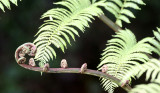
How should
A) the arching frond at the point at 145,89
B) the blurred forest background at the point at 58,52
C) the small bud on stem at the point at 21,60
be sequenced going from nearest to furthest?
the arching frond at the point at 145,89 → the small bud on stem at the point at 21,60 → the blurred forest background at the point at 58,52

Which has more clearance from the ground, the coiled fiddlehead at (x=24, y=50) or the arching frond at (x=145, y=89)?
the coiled fiddlehead at (x=24, y=50)

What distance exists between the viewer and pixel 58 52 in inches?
128

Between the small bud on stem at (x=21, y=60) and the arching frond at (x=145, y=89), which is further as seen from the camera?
the small bud on stem at (x=21, y=60)

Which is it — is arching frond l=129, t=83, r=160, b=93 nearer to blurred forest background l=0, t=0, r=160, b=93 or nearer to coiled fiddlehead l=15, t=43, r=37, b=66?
coiled fiddlehead l=15, t=43, r=37, b=66

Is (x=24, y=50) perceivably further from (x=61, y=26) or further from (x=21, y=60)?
(x=61, y=26)

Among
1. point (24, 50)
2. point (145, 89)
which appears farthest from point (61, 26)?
point (145, 89)

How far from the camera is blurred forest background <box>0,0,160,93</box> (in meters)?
3.04

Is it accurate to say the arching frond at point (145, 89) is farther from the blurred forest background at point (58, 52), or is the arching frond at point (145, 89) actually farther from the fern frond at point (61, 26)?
the blurred forest background at point (58, 52)

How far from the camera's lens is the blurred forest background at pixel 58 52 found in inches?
120

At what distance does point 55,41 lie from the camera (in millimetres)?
1327

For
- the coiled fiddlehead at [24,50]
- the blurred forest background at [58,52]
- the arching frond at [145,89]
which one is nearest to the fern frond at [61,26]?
the coiled fiddlehead at [24,50]

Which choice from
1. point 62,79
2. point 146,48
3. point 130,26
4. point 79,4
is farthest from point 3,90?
point 146,48

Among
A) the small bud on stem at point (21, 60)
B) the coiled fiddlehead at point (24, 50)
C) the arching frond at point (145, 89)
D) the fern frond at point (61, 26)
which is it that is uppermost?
the fern frond at point (61, 26)

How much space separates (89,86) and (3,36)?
1.06 meters
